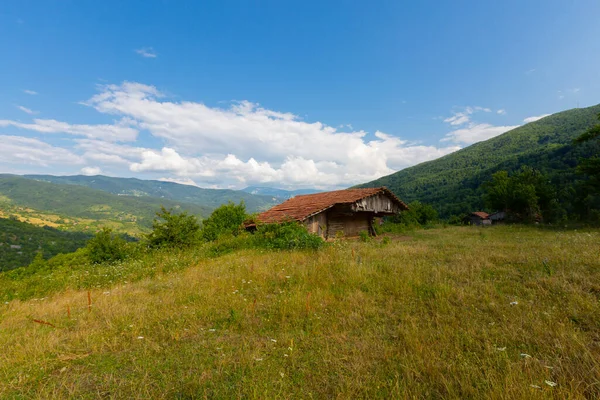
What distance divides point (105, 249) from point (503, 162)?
134301mm

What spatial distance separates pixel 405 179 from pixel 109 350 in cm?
17611

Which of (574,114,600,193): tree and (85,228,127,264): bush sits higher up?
(574,114,600,193): tree

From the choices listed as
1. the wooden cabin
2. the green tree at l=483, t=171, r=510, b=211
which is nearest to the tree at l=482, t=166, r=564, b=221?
the green tree at l=483, t=171, r=510, b=211

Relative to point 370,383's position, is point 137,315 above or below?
below

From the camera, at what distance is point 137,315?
467 cm

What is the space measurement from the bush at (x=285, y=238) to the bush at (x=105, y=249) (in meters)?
8.21

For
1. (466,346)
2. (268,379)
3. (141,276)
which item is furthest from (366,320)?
(141,276)

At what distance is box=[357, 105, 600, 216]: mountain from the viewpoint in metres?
76.0

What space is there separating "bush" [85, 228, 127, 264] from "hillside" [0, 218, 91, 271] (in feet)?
243

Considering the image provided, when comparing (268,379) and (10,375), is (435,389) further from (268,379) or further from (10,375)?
(10,375)

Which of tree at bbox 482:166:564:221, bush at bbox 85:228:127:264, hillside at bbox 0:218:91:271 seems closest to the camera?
bush at bbox 85:228:127:264

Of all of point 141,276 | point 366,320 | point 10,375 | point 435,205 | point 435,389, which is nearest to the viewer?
point 435,389

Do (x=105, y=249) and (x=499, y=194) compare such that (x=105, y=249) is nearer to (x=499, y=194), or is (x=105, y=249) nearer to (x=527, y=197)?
(x=527, y=197)

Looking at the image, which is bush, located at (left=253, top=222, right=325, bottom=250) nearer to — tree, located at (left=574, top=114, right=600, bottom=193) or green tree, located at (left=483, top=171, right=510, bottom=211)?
tree, located at (left=574, top=114, right=600, bottom=193)
